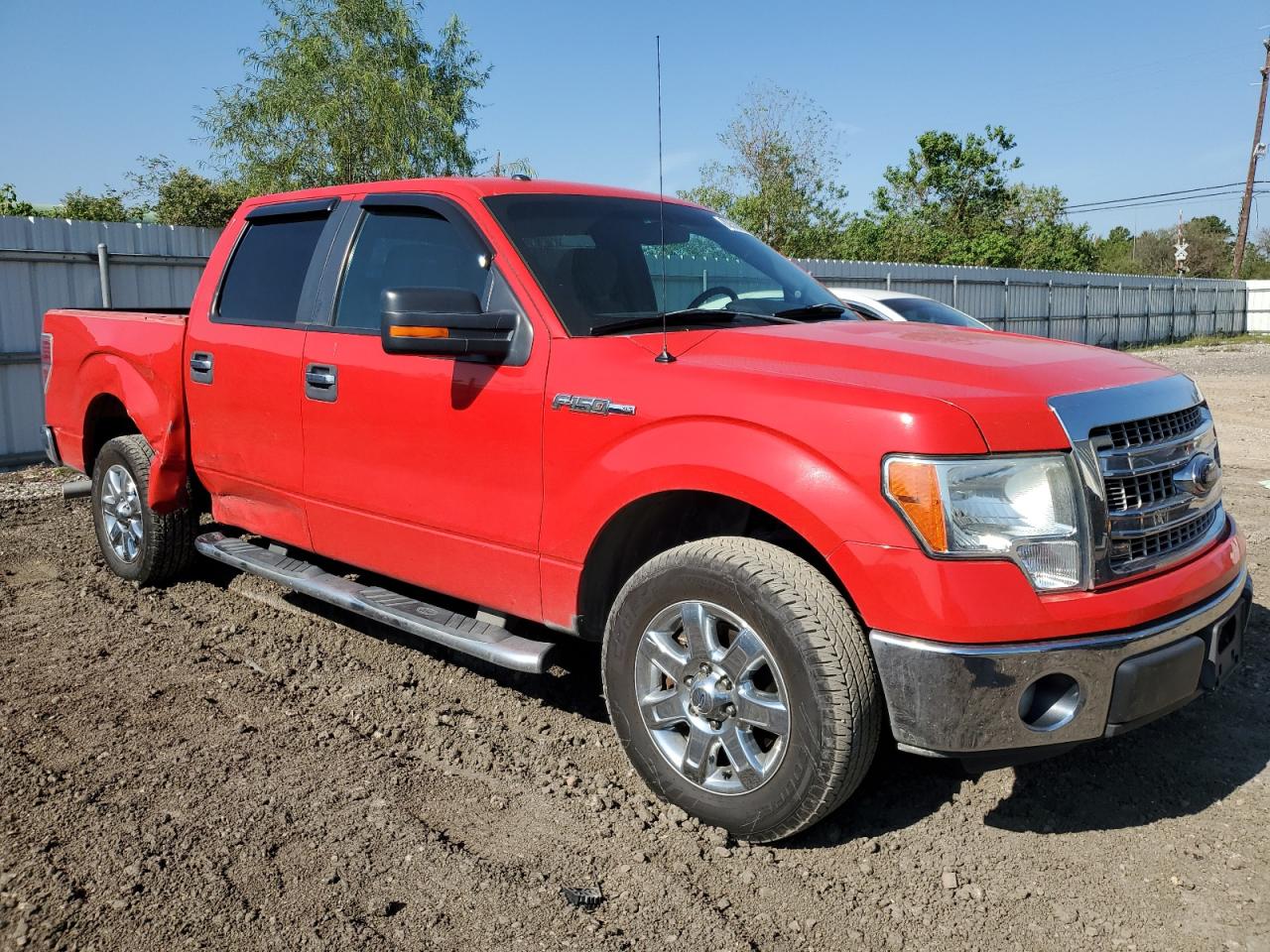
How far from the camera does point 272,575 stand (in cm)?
456

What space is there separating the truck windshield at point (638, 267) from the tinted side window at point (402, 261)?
0.68ft

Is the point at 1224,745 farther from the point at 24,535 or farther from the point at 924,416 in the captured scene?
the point at 24,535

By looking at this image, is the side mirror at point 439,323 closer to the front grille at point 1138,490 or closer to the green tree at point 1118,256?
the front grille at point 1138,490

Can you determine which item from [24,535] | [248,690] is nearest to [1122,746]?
[248,690]

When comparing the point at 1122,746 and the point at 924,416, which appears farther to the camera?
the point at 1122,746

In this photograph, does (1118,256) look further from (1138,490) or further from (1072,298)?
(1138,490)

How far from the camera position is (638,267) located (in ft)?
12.9

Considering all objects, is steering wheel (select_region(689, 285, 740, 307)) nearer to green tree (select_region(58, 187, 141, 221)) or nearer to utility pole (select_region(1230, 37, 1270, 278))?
green tree (select_region(58, 187, 141, 221))

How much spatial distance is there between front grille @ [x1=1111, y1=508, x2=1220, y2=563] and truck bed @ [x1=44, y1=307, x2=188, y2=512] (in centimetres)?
427

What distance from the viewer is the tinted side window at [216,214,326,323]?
458 centimetres

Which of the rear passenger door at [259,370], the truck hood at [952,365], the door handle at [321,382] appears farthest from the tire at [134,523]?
the truck hood at [952,365]

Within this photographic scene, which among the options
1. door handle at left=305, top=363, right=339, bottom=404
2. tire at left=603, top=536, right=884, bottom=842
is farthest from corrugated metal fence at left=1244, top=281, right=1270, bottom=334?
tire at left=603, top=536, right=884, bottom=842

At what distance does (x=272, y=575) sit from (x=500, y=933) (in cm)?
241

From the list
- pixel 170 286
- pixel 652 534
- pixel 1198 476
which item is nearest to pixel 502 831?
pixel 652 534
